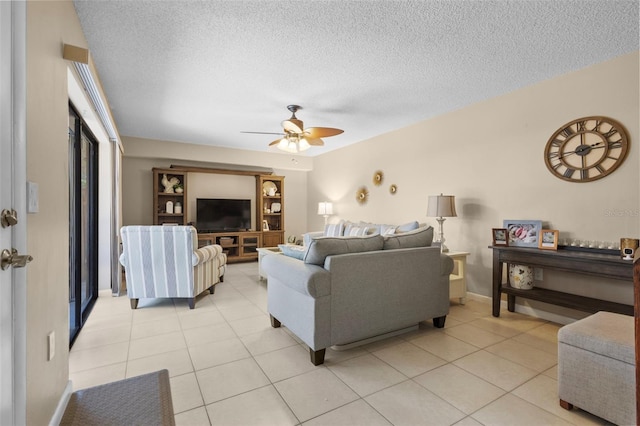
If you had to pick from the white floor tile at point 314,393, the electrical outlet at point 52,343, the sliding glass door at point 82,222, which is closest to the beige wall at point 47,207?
the electrical outlet at point 52,343

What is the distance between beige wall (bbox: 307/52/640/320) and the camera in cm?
257

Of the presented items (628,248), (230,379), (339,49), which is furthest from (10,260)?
(628,248)

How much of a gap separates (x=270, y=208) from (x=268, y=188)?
472 mm

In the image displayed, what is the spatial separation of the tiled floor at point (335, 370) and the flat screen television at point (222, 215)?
3072 mm

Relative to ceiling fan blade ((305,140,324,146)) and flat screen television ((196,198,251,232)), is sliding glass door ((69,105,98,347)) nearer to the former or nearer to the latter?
flat screen television ((196,198,251,232))

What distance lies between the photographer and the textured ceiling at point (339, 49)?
203 centimetres

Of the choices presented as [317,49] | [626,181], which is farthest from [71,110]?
[626,181]

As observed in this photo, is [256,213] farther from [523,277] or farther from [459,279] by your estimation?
[523,277]

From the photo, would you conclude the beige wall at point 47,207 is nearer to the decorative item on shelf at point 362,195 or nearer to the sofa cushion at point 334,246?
the sofa cushion at point 334,246

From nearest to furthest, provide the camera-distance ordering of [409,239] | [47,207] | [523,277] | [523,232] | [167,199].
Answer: [47,207]
[409,239]
[523,277]
[523,232]
[167,199]

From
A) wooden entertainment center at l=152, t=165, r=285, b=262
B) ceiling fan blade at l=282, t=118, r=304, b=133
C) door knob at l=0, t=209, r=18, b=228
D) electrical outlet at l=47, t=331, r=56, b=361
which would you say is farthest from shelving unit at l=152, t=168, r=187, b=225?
door knob at l=0, t=209, r=18, b=228

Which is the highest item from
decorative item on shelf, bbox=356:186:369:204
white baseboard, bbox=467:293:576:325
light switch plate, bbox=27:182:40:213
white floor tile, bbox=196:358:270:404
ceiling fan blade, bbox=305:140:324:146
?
ceiling fan blade, bbox=305:140:324:146

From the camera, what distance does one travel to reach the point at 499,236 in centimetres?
321

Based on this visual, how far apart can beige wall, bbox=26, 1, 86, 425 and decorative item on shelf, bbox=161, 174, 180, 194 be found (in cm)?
433
